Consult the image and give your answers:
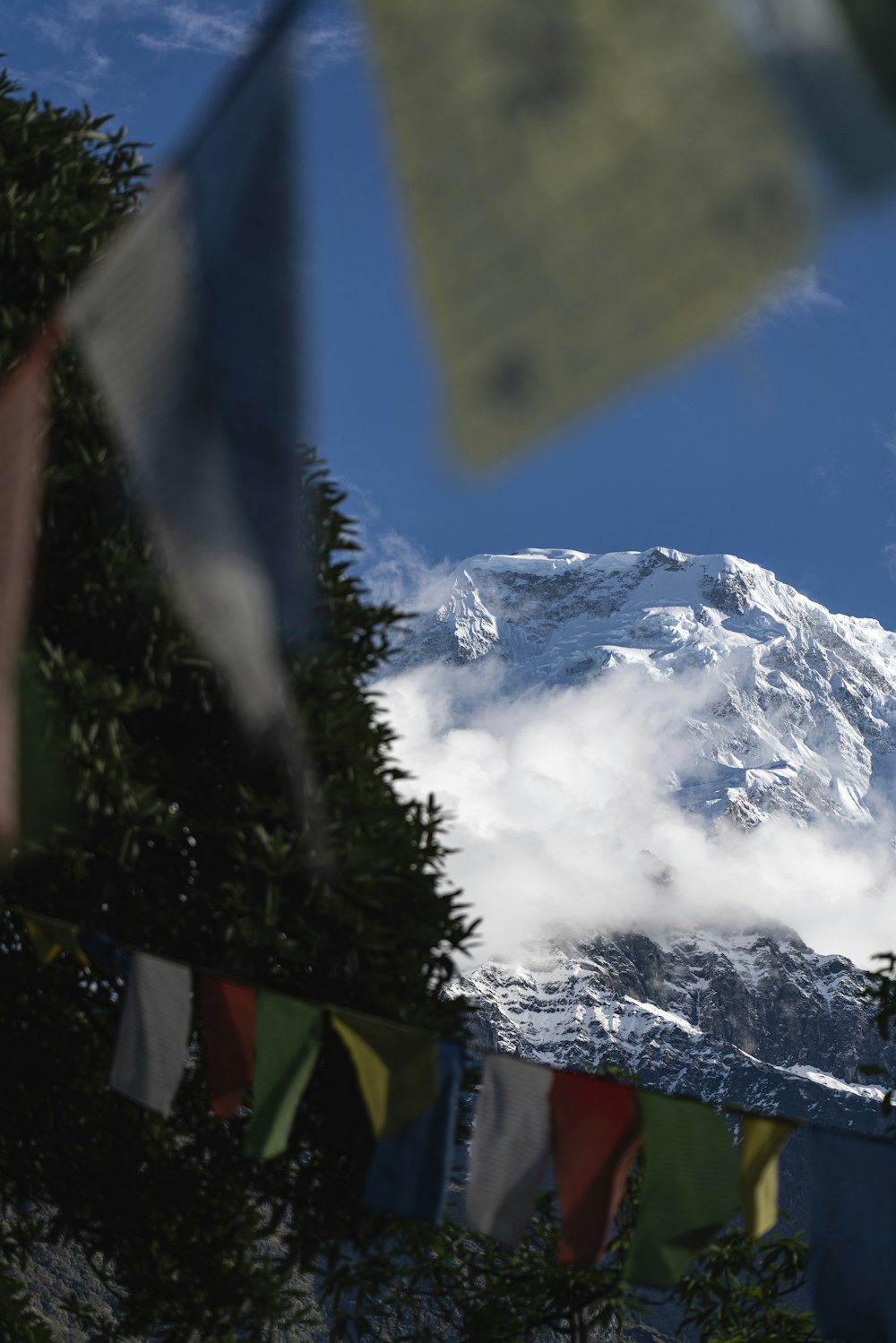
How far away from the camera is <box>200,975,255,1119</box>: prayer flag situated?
7805 mm

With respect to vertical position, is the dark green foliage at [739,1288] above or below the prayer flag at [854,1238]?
below

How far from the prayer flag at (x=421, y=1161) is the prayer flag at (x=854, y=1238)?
1977 mm

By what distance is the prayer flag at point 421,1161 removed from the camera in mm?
7090

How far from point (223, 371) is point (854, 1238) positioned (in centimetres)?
528

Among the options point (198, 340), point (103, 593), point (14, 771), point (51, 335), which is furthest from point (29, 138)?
point (198, 340)

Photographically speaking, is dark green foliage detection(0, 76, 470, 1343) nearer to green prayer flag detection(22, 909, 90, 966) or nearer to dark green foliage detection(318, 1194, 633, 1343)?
green prayer flag detection(22, 909, 90, 966)

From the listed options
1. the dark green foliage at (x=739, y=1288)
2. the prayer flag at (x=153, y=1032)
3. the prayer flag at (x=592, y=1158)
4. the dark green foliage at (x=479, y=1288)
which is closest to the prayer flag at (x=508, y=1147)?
the prayer flag at (x=592, y=1158)

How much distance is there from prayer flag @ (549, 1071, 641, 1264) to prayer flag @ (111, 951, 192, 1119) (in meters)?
2.41

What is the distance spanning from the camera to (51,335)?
5.12m

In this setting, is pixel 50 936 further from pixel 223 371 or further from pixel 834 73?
pixel 834 73

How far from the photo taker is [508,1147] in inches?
275

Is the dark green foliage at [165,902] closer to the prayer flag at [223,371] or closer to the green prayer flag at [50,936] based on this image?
the green prayer flag at [50,936]

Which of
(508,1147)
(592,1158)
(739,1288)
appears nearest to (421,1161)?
(508,1147)

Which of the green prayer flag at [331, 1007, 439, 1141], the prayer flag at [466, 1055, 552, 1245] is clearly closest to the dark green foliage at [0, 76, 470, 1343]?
the green prayer flag at [331, 1007, 439, 1141]
